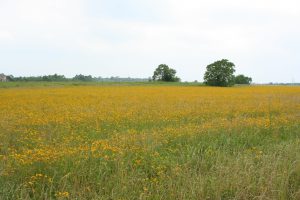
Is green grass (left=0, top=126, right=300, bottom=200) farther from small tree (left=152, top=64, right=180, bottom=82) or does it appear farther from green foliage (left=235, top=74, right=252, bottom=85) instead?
green foliage (left=235, top=74, right=252, bottom=85)

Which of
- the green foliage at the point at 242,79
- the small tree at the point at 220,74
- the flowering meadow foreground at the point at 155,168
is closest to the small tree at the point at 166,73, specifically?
the small tree at the point at 220,74

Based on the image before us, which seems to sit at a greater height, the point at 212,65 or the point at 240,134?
the point at 212,65

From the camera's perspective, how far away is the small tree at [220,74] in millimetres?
76438

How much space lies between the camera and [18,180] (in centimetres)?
488

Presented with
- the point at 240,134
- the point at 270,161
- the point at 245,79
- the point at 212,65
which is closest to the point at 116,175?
the point at 270,161

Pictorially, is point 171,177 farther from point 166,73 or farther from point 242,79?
point 242,79

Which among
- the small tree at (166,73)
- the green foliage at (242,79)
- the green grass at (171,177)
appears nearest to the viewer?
the green grass at (171,177)

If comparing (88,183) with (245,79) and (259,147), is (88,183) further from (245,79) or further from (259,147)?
(245,79)

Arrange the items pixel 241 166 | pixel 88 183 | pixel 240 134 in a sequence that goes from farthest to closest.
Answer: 1. pixel 240 134
2. pixel 241 166
3. pixel 88 183

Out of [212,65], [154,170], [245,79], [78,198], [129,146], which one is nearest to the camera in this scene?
[78,198]

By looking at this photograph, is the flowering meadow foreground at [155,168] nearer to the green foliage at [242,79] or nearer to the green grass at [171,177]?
the green grass at [171,177]

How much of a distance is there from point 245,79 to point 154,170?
135 metres

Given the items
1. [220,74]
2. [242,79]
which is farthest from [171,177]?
[242,79]

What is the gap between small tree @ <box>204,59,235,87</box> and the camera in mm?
76438
